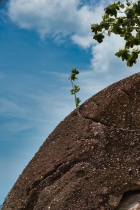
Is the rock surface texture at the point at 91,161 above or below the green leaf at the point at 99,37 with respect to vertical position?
below

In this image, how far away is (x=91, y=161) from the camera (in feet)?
21.6

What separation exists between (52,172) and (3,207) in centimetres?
152

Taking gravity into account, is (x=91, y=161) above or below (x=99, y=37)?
below

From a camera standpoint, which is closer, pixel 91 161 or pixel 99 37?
pixel 91 161

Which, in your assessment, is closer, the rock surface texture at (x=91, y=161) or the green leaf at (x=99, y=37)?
the rock surface texture at (x=91, y=161)

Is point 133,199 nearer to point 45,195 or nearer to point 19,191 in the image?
point 45,195

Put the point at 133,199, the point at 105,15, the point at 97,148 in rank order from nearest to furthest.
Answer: the point at 133,199, the point at 97,148, the point at 105,15

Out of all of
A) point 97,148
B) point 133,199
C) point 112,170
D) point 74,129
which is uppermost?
point 74,129

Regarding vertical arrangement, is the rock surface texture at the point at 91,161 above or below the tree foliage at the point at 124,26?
below

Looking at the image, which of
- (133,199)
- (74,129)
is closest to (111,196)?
(133,199)

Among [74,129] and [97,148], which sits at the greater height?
[74,129]

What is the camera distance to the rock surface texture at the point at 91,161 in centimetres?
629

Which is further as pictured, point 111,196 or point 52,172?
point 52,172

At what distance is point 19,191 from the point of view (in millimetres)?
7410
